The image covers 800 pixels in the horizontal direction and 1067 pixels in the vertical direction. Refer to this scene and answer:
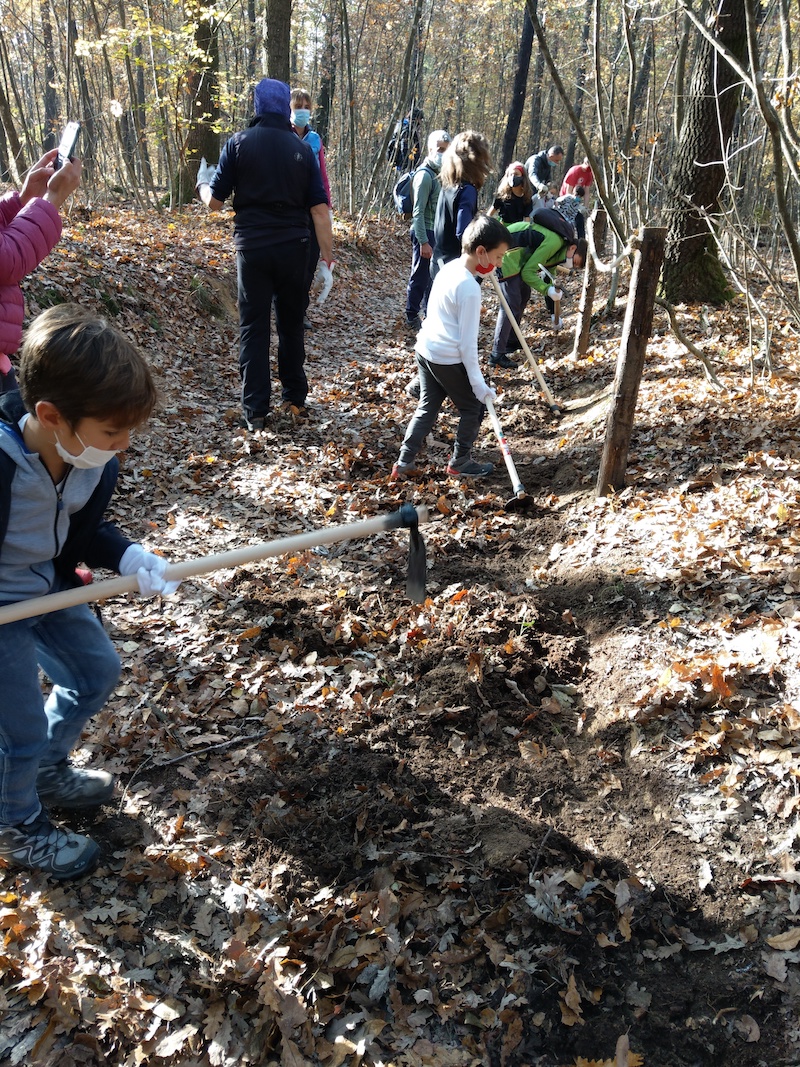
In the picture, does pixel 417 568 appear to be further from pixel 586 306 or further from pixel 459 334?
pixel 586 306

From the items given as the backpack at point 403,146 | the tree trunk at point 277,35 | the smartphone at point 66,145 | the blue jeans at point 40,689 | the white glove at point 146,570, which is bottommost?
the blue jeans at point 40,689

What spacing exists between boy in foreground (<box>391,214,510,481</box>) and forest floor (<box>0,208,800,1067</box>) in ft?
2.24

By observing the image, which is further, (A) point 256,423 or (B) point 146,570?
(A) point 256,423

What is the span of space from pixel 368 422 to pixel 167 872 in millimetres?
4991

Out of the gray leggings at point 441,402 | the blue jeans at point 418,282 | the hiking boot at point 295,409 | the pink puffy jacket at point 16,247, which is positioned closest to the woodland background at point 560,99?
the gray leggings at point 441,402

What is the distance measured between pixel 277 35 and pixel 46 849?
1241cm

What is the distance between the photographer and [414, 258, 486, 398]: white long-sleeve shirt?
5.00 metres

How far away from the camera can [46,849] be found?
2656mm

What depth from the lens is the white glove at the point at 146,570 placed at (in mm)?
2336

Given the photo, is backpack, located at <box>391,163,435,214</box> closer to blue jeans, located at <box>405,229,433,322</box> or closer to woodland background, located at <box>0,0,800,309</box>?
blue jeans, located at <box>405,229,433,322</box>

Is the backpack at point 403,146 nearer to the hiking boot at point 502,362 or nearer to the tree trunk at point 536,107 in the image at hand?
the hiking boot at point 502,362

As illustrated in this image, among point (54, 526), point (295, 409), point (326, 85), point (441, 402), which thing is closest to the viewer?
point (54, 526)

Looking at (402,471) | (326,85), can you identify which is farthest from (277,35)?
(402,471)

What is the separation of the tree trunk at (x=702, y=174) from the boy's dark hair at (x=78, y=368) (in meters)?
6.83
